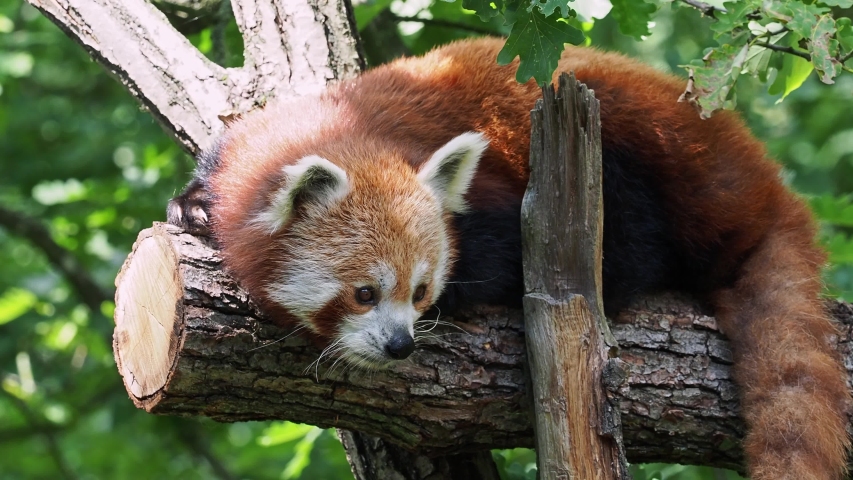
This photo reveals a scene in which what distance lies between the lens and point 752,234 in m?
3.54

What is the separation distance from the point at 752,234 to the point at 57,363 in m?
5.73

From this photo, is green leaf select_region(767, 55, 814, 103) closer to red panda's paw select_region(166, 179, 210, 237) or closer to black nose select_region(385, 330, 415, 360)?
black nose select_region(385, 330, 415, 360)

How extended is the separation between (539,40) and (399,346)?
1.11m

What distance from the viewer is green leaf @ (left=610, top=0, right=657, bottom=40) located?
317cm

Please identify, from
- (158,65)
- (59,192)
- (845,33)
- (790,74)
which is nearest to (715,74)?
(845,33)

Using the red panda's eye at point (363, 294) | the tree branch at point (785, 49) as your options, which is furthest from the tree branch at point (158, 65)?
the tree branch at point (785, 49)

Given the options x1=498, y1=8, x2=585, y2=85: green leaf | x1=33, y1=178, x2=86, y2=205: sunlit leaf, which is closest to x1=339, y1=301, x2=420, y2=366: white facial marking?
x1=498, y1=8, x2=585, y2=85: green leaf

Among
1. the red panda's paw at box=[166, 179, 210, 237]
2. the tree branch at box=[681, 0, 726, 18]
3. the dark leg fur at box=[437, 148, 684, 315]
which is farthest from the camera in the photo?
the dark leg fur at box=[437, 148, 684, 315]

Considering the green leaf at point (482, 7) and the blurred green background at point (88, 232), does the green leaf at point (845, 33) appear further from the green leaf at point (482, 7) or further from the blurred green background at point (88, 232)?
the blurred green background at point (88, 232)

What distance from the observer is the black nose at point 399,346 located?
2824mm

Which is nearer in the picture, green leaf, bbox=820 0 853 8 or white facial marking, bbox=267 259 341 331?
green leaf, bbox=820 0 853 8

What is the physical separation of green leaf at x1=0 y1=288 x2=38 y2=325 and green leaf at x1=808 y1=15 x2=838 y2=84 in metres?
5.47

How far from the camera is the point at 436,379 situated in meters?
2.93

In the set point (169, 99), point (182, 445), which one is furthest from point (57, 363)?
point (169, 99)
